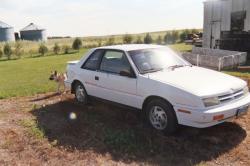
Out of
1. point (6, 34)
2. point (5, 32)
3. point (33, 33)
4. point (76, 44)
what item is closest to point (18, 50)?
point (76, 44)

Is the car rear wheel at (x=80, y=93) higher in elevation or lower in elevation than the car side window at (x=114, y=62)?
lower

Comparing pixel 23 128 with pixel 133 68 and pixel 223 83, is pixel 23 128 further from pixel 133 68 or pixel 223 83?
pixel 223 83

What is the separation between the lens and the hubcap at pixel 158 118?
5.26 metres

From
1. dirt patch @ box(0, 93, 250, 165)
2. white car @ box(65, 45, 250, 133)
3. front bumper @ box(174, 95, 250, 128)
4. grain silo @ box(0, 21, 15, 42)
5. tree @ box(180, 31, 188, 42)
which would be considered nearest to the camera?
dirt patch @ box(0, 93, 250, 165)

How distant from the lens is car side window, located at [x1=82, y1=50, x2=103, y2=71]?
6.98 meters

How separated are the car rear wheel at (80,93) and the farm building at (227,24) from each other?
42.4 ft

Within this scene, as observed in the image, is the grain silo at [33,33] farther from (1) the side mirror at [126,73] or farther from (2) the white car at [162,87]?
(1) the side mirror at [126,73]

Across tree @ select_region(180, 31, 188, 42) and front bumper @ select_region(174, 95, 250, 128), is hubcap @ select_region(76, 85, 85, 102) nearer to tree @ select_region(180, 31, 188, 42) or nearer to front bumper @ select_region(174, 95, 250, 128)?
front bumper @ select_region(174, 95, 250, 128)

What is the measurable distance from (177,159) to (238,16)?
15810 millimetres

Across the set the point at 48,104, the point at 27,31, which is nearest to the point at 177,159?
the point at 48,104

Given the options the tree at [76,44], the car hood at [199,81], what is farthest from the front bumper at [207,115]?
the tree at [76,44]

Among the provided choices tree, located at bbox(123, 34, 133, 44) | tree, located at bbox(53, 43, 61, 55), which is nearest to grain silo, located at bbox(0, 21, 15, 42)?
tree, located at bbox(53, 43, 61, 55)

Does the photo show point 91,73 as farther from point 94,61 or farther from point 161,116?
point 161,116

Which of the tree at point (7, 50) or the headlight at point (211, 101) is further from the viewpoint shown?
the tree at point (7, 50)
